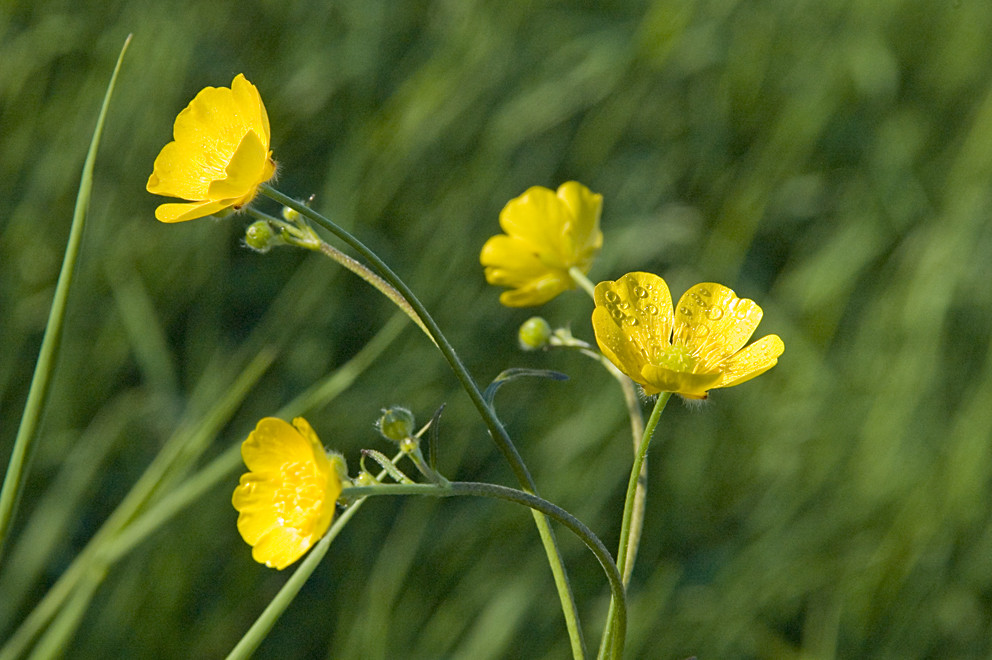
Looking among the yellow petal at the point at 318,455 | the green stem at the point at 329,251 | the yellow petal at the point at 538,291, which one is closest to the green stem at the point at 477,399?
the green stem at the point at 329,251

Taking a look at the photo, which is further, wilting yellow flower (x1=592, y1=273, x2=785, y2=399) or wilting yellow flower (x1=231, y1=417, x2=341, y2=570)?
wilting yellow flower (x1=592, y1=273, x2=785, y2=399)

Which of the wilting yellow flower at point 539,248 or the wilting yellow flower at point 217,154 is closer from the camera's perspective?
the wilting yellow flower at point 217,154

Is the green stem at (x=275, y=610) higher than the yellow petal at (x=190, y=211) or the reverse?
the reverse

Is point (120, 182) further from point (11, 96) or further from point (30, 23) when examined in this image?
point (30, 23)

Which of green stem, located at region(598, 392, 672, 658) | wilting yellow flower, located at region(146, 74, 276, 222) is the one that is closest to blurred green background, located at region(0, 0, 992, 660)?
wilting yellow flower, located at region(146, 74, 276, 222)

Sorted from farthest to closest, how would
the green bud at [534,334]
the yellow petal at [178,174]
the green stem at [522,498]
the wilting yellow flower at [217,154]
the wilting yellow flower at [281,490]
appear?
the green bud at [534,334], the yellow petal at [178,174], the wilting yellow flower at [217,154], the wilting yellow flower at [281,490], the green stem at [522,498]

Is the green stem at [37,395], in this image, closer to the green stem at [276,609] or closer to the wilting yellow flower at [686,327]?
the green stem at [276,609]

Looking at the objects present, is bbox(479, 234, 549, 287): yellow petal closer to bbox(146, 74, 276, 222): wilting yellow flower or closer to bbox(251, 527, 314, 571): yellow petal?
bbox(146, 74, 276, 222): wilting yellow flower
